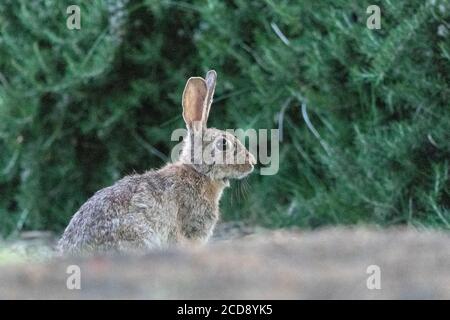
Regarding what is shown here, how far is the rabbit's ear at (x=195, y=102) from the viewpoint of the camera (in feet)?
21.9

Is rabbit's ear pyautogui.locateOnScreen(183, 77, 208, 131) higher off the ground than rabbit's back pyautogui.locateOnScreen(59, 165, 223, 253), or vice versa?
rabbit's ear pyautogui.locateOnScreen(183, 77, 208, 131)

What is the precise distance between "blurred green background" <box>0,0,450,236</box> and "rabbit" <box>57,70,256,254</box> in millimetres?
1684

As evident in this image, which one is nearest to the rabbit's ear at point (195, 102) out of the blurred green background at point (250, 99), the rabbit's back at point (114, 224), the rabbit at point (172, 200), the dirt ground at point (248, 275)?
the rabbit at point (172, 200)

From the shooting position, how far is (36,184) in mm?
10172

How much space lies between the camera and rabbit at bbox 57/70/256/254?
5.64 metres

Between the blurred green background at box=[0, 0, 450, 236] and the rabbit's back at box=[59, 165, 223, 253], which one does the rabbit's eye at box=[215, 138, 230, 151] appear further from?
the blurred green background at box=[0, 0, 450, 236]

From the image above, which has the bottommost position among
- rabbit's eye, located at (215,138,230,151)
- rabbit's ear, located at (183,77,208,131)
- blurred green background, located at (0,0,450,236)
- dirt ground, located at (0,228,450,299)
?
dirt ground, located at (0,228,450,299)

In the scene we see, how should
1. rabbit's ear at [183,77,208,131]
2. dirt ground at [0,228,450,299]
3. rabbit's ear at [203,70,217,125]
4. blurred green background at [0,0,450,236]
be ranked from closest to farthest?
dirt ground at [0,228,450,299]
rabbit's ear at [183,77,208,131]
rabbit's ear at [203,70,217,125]
blurred green background at [0,0,450,236]

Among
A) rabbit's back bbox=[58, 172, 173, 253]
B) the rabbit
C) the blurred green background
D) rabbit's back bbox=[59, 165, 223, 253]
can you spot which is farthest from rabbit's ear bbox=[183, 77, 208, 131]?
the blurred green background

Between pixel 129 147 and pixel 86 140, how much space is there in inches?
20.0

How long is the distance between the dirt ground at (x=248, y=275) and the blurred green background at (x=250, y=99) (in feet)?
12.5

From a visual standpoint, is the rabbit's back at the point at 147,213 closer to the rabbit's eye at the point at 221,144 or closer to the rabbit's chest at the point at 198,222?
the rabbit's chest at the point at 198,222

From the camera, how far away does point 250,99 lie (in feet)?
30.8

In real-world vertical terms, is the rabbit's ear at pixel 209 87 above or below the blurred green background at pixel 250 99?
below
